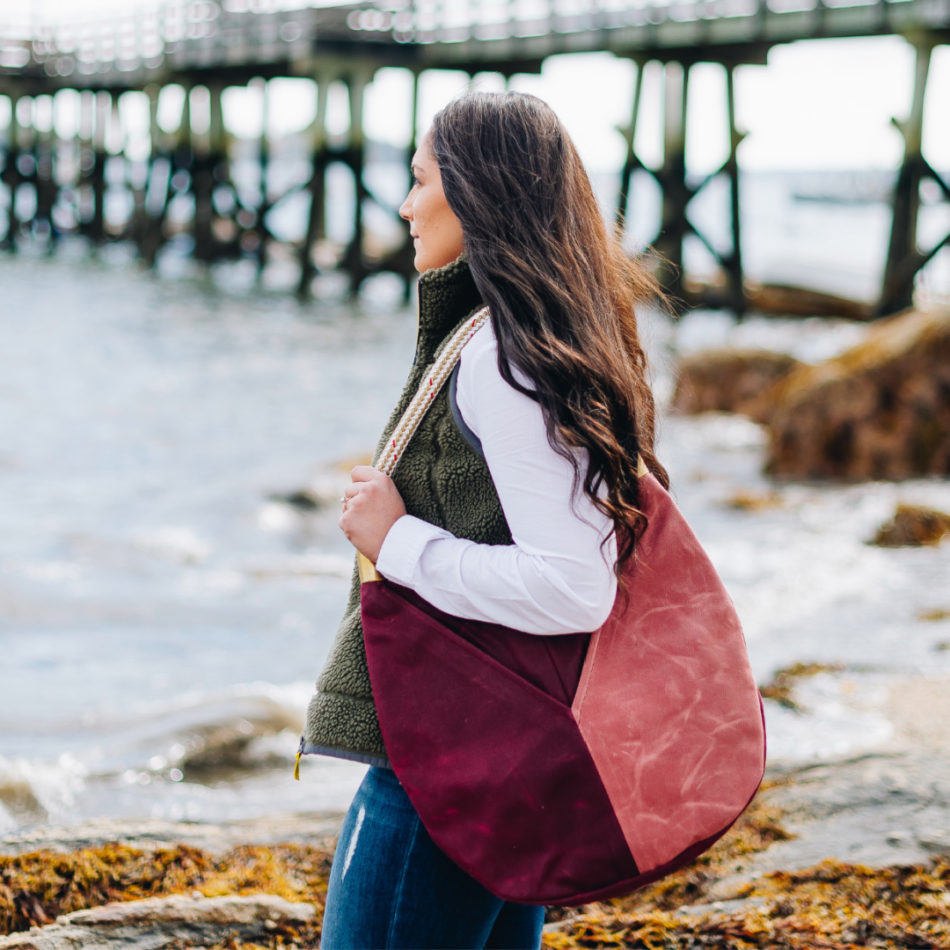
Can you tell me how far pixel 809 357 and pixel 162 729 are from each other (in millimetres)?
11572

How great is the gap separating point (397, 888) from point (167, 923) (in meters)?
0.79

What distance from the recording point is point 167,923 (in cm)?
201

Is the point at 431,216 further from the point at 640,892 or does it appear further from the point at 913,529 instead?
the point at 913,529

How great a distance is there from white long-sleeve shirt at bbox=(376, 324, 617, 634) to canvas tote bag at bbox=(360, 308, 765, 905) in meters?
0.04

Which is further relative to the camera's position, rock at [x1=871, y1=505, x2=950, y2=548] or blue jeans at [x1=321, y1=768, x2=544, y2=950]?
rock at [x1=871, y1=505, x2=950, y2=548]

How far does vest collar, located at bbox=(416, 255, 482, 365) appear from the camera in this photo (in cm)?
142

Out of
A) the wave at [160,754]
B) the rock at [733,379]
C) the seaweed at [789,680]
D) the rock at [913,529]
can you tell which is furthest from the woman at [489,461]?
the rock at [733,379]

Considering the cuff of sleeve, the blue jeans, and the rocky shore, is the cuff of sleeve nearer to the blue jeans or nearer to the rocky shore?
the blue jeans

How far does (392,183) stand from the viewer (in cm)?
12600

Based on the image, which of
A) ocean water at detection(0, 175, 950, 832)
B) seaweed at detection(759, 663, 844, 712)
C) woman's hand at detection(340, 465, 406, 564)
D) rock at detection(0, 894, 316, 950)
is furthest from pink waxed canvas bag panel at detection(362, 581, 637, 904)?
seaweed at detection(759, 663, 844, 712)

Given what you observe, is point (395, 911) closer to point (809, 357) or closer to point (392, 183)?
point (809, 357)

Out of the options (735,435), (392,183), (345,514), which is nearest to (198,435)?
(735,435)

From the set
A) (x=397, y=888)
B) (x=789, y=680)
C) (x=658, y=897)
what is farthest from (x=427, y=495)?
(x=789, y=680)

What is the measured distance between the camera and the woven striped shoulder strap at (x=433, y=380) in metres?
1.38
